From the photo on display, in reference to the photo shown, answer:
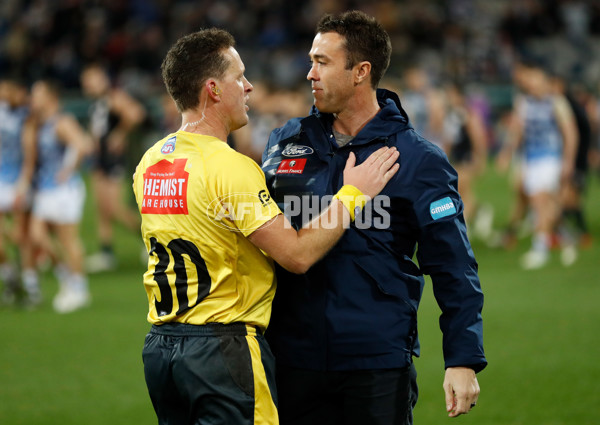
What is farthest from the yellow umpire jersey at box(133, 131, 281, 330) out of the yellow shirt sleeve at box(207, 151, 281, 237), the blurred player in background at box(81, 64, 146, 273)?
the blurred player in background at box(81, 64, 146, 273)

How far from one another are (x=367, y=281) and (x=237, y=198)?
0.70 m

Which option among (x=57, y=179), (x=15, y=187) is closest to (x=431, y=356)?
(x=57, y=179)

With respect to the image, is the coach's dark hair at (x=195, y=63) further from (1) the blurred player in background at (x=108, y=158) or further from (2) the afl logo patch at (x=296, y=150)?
(1) the blurred player in background at (x=108, y=158)

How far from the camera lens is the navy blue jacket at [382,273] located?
11.9ft

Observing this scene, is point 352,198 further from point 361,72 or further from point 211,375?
point 211,375

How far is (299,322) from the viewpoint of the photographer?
12.3 feet

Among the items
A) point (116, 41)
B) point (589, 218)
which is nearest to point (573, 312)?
point (589, 218)

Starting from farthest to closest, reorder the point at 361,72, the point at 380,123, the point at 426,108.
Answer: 1. the point at 426,108
2. the point at 361,72
3. the point at 380,123

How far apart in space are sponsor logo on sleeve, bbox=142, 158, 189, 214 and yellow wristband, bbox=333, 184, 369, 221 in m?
0.64

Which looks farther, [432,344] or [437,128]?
[437,128]

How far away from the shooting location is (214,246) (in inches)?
138

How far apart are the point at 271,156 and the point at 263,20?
83.2ft

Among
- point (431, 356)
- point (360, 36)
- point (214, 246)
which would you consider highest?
point (360, 36)

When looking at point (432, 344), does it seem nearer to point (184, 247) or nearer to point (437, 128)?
point (184, 247)
